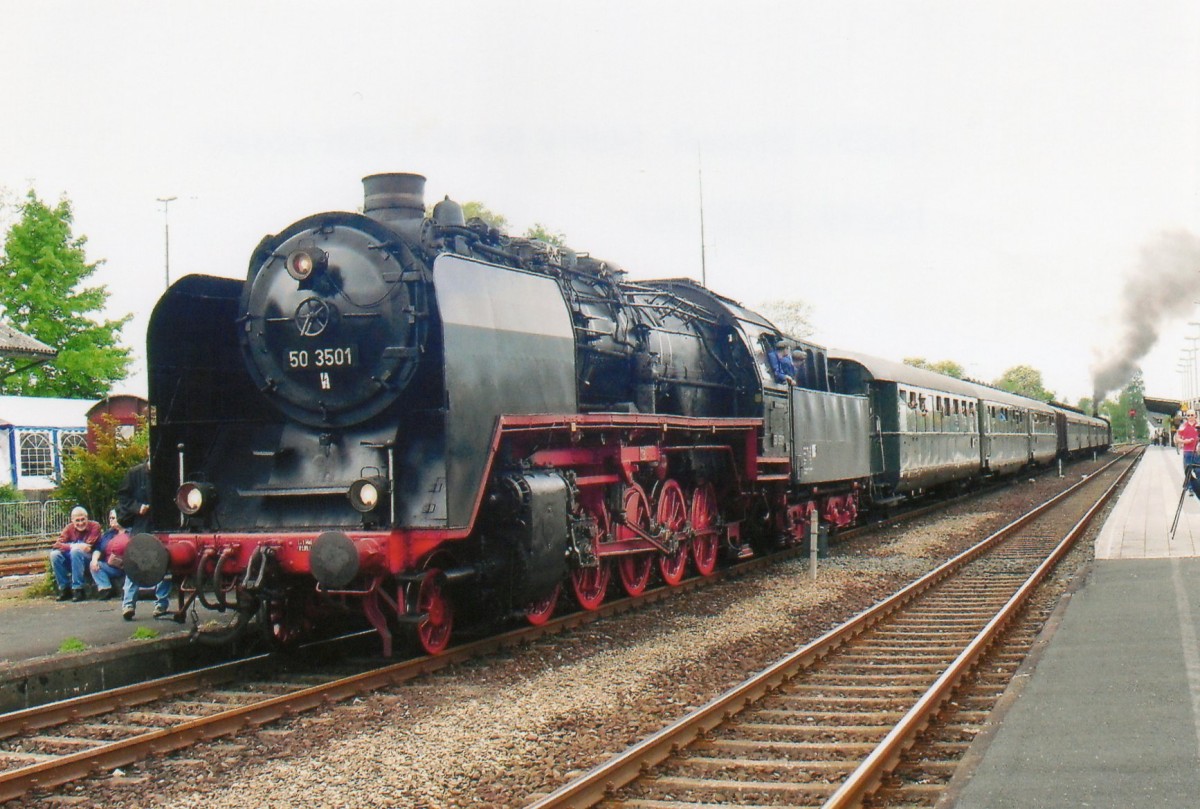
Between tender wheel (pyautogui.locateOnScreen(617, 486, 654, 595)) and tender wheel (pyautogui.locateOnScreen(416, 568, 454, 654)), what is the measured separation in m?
2.32

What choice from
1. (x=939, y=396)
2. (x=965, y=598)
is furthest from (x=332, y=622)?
(x=939, y=396)

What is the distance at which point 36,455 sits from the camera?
88.3ft

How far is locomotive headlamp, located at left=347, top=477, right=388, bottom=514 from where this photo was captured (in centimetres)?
736

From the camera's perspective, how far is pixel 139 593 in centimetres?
978

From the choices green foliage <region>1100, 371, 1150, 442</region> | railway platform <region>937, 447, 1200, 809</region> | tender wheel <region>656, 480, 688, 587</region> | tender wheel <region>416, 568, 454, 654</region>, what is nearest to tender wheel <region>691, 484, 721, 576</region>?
tender wheel <region>656, 480, 688, 587</region>

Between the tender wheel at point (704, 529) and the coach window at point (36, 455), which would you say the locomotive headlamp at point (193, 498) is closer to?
the tender wheel at point (704, 529)

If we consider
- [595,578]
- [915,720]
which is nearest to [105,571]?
[595,578]

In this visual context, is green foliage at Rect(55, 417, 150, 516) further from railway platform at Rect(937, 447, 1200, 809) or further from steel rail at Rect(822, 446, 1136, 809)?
railway platform at Rect(937, 447, 1200, 809)

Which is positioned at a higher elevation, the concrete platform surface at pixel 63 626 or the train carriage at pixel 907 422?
the train carriage at pixel 907 422

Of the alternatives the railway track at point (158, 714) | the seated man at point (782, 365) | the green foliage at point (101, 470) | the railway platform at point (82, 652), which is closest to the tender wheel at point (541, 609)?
the railway track at point (158, 714)

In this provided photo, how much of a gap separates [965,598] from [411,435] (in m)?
6.02

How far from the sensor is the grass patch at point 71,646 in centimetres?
750

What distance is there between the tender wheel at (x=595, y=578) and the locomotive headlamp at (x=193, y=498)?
305cm

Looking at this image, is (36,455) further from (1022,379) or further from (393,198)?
A: (1022,379)
